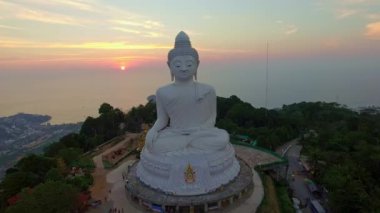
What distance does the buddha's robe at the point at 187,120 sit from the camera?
1902cm

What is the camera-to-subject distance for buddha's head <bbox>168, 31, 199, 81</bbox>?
19531 millimetres

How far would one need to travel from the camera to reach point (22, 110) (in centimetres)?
10550

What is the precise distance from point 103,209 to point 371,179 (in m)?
15.9

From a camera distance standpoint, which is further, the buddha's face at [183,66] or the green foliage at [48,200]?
the buddha's face at [183,66]

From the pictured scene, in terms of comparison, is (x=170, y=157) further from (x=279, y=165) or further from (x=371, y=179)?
(x=371, y=179)

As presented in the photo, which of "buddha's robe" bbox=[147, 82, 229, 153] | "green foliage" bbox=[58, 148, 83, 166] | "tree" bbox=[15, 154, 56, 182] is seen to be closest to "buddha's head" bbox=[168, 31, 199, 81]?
"buddha's robe" bbox=[147, 82, 229, 153]

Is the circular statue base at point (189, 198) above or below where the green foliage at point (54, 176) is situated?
below

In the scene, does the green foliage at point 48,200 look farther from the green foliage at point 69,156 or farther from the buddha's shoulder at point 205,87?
the buddha's shoulder at point 205,87

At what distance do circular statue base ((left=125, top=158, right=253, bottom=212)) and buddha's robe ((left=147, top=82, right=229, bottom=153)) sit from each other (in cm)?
224

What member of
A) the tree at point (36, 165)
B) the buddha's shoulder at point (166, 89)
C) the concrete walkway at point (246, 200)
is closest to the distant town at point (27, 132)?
the tree at point (36, 165)

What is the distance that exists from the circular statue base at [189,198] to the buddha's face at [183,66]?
6.63m

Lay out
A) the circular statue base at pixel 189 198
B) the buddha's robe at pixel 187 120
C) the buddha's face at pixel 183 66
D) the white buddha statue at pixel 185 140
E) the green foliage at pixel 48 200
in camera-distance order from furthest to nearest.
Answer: the buddha's face at pixel 183 66 → the buddha's robe at pixel 187 120 → the white buddha statue at pixel 185 140 → the circular statue base at pixel 189 198 → the green foliage at pixel 48 200

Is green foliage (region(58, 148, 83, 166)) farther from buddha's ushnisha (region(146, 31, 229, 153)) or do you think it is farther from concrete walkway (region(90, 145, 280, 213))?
buddha's ushnisha (region(146, 31, 229, 153))

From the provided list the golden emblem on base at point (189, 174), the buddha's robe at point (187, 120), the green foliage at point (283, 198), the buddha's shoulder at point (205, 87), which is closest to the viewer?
the golden emblem on base at point (189, 174)
